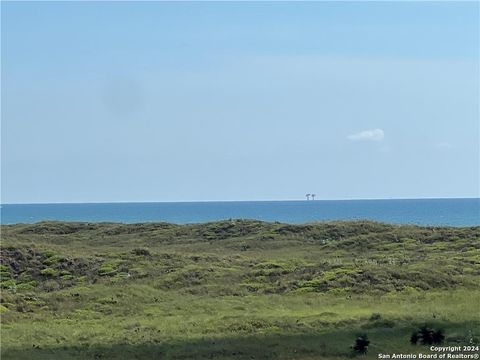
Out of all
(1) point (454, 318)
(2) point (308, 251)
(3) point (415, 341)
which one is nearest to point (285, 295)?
(1) point (454, 318)

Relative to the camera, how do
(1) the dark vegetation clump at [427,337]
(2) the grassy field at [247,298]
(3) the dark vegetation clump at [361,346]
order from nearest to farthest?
(3) the dark vegetation clump at [361,346] → (1) the dark vegetation clump at [427,337] → (2) the grassy field at [247,298]

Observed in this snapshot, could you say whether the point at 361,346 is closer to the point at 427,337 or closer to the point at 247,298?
the point at 427,337

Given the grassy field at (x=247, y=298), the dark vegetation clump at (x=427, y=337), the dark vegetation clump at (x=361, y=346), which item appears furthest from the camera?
the grassy field at (x=247, y=298)

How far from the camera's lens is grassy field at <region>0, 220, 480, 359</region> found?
25.6m

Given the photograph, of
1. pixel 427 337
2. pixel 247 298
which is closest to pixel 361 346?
pixel 427 337

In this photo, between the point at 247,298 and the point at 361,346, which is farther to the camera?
the point at 247,298

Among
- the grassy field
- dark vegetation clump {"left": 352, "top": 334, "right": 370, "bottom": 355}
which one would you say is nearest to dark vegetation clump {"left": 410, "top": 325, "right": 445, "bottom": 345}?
the grassy field

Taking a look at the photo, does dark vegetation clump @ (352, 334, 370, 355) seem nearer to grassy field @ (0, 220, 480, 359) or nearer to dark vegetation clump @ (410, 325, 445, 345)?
grassy field @ (0, 220, 480, 359)

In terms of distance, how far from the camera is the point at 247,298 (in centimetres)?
3697

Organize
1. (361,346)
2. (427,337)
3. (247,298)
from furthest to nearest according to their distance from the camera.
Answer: (247,298) < (427,337) < (361,346)

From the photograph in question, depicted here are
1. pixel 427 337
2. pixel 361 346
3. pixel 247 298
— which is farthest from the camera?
pixel 247 298

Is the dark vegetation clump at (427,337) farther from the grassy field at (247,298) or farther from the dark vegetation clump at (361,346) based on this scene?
the dark vegetation clump at (361,346)

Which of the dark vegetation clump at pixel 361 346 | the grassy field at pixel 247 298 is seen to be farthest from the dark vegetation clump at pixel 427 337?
the dark vegetation clump at pixel 361 346

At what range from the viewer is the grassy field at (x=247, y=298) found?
2556 centimetres
